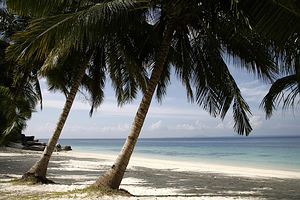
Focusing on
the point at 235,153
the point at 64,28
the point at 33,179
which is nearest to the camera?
the point at 64,28

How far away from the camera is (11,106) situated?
6.86 metres

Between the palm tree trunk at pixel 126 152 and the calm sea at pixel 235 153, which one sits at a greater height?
the palm tree trunk at pixel 126 152

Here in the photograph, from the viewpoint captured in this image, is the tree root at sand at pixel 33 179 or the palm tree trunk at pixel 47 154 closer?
the tree root at sand at pixel 33 179

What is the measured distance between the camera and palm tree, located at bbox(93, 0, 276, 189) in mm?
5305

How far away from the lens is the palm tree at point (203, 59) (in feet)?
17.4

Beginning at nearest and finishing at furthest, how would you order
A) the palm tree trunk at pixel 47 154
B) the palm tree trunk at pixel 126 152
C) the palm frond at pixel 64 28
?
the palm frond at pixel 64 28
the palm tree trunk at pixel 126 152
the palm tree trunk at pixel 47 154

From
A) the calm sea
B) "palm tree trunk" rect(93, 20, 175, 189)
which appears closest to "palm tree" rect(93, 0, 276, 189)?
"palm tree trunk" rect(93, 20, 175, 189)

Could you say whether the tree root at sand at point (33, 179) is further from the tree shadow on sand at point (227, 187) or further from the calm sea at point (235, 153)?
Answer: the calm sea at point (235, 153)

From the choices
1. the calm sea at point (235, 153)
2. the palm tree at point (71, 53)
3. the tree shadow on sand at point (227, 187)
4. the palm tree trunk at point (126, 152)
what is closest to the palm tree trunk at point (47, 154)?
the palm tree at point (71, 53)

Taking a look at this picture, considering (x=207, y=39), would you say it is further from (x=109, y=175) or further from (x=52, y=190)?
(x=52, y=190)

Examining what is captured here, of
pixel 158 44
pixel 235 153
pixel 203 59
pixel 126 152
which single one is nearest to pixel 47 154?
pixel 126 152

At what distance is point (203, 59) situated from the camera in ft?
22.3

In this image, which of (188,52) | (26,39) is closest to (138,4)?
(188,52)

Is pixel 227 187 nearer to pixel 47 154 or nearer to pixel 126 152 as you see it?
pixel 126 152
